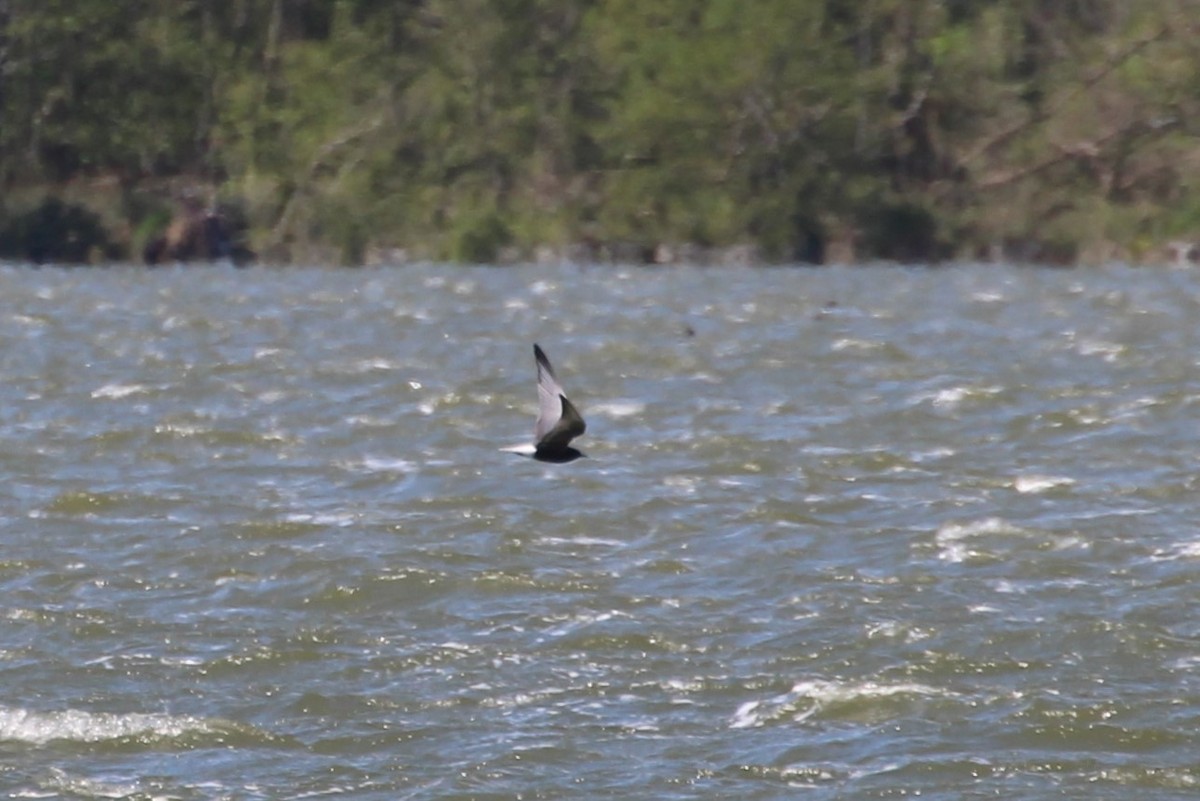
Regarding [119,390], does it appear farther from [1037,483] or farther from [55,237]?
[55,237]

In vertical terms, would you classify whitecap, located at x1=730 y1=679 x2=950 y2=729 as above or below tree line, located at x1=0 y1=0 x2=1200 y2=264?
below

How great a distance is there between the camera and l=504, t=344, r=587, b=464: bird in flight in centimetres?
987

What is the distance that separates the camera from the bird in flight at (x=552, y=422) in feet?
32.4

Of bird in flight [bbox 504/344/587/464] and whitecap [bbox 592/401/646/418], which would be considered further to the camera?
whitecap [bbox 592/401/646/418]

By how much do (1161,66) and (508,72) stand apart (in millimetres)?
14150

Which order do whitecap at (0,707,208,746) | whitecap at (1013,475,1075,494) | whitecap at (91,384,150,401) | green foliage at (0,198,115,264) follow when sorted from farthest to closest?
green foliage at (0,198,115,264) < whitecap at (91,384,150,401) < whitecap at (1013,475,1075,494) < whitecap at (0,707,208,746)

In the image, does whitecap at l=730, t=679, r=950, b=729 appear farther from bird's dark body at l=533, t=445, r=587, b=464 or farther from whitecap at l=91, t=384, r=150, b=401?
whitecap at l=91, t=384, r=150, b=401

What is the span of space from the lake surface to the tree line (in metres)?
28.0

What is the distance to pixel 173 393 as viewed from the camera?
19.3m

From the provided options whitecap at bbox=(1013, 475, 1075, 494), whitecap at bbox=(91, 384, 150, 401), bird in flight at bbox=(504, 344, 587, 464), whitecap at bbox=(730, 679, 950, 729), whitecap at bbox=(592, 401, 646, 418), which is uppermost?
bird in flight at bbox=(504, 344, 587, 464)

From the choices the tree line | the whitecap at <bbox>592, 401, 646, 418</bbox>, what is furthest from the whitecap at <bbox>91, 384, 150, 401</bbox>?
the tree line

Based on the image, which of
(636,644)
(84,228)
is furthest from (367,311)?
(84,228)

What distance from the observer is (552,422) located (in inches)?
405

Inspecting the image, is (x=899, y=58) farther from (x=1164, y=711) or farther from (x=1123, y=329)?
(x=1164, y=711)
